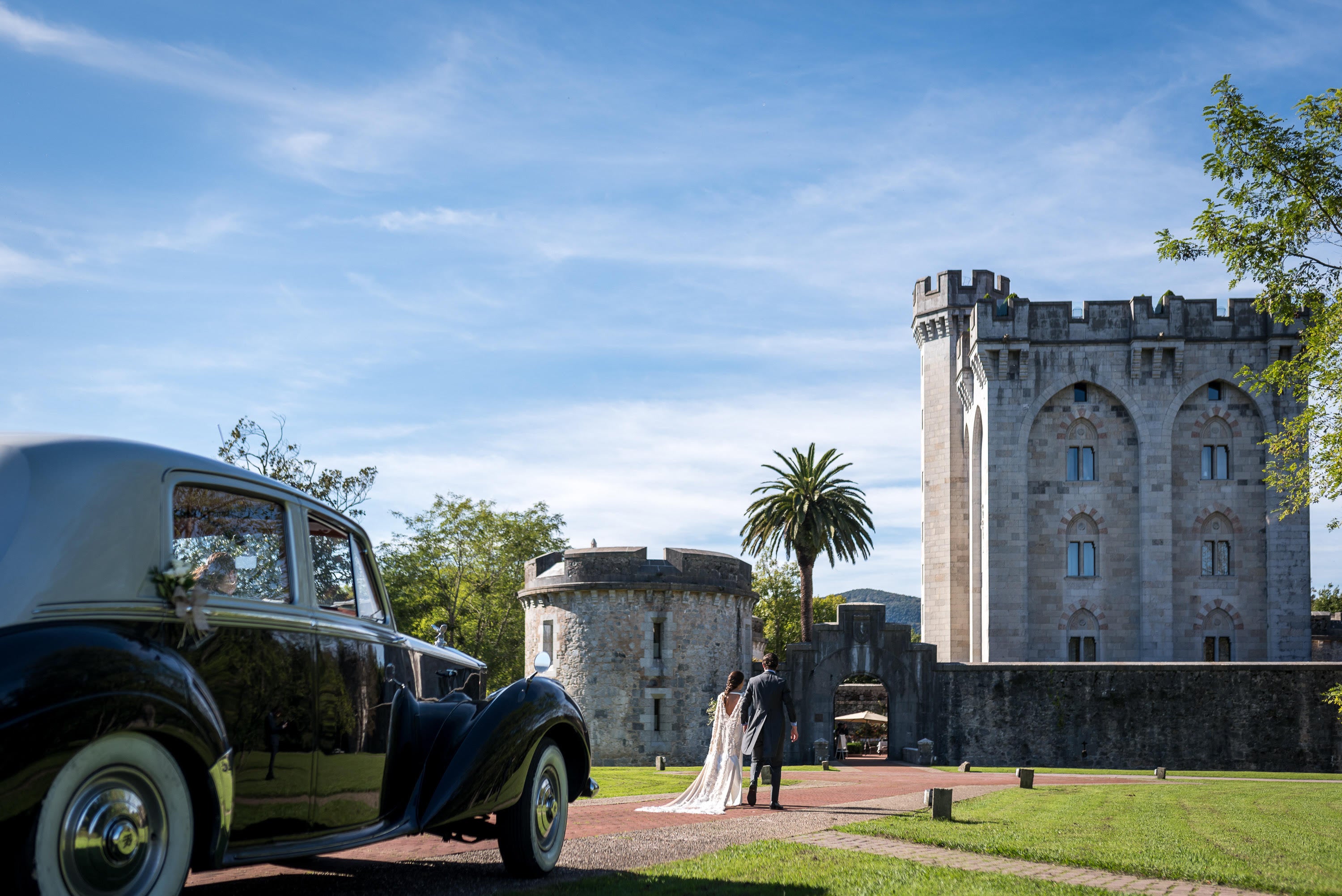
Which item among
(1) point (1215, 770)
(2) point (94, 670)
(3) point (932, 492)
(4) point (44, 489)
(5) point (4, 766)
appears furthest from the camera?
(3) point (932, 492)

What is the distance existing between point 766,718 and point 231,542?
29.6 feet

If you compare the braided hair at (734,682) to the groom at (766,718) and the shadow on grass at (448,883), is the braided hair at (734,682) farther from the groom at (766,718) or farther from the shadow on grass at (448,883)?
the shadow on grass at (448,883)

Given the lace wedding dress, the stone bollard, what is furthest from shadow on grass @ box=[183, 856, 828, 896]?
the lace wedding dress

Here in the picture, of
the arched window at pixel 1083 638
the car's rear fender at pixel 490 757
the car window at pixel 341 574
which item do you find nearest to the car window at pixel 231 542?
the car window at pixel 341 574

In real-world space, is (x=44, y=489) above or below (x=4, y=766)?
above

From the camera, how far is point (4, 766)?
159 inches

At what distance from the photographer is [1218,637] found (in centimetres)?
4591

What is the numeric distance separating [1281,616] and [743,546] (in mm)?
21852

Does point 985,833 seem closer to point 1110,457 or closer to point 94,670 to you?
point 94,670

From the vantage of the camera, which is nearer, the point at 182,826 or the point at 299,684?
the point at 182,826

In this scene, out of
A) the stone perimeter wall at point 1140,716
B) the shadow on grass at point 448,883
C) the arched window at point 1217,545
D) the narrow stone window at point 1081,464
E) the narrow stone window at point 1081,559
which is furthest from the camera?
the narrow stone window at point 1081,464

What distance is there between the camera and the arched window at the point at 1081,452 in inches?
1843

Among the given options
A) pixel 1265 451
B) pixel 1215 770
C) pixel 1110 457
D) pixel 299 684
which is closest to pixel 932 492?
pixel 1110 457

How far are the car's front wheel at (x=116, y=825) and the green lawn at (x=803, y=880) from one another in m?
2.54
